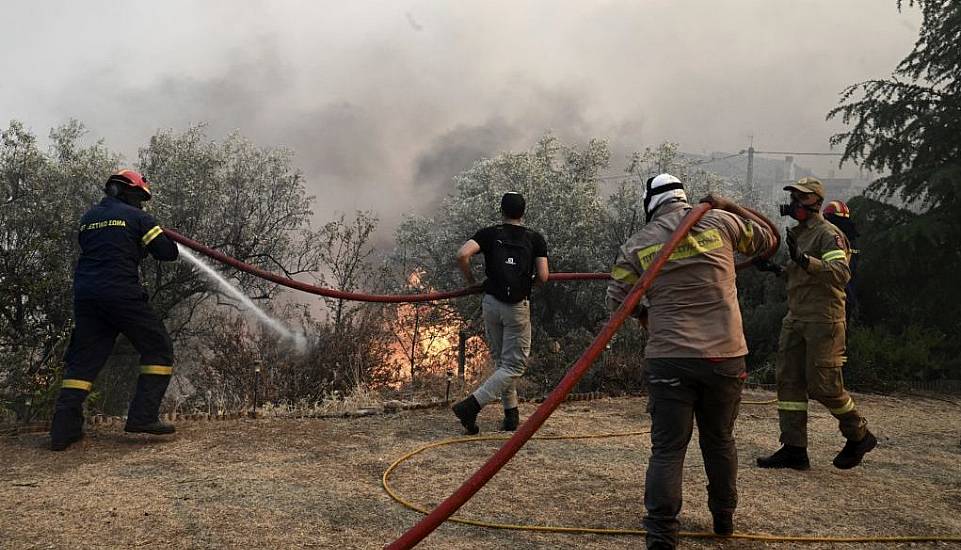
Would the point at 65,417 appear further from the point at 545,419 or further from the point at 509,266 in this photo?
the point at 545,419

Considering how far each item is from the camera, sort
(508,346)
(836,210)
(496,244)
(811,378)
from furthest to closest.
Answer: (836,210) < (508,346) < (496,244) < (811,378)

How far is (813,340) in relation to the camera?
482 centimetres

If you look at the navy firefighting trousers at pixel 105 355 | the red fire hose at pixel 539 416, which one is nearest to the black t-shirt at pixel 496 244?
the navy firefighting trousers at pixel 105 355

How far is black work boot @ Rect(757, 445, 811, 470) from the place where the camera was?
496 cm

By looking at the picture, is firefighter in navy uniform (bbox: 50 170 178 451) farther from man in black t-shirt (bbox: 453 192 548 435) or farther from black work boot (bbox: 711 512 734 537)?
black work boot (bbox: 711 512 734 537)

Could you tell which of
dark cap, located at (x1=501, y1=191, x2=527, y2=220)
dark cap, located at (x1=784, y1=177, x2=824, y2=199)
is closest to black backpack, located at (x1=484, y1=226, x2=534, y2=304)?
dark cap, located at (x1=501, y1=191, x2=527, y2=220)

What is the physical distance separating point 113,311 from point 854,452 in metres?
5.08

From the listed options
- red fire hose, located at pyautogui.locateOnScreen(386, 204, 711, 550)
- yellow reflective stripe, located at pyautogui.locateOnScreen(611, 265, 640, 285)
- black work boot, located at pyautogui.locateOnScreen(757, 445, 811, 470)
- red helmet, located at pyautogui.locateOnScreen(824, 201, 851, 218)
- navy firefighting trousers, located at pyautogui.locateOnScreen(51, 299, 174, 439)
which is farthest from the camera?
red helmet, located at pyautogui.locateOnScreen(824, 201, 851, 218)

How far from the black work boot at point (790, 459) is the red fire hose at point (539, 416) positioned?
7.95ft

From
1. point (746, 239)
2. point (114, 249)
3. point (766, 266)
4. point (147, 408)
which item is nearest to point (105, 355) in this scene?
point (147, 408)

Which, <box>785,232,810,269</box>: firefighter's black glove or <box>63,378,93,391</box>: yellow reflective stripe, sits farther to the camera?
<box>63,378,93,391</box>: yellow reflective stripe

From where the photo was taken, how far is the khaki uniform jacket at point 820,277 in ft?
15.4

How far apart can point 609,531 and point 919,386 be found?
26.3 feet

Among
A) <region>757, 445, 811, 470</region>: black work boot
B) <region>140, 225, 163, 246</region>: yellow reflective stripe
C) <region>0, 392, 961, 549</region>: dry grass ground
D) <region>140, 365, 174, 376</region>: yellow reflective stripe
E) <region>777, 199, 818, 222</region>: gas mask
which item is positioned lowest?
<region>0, 392, 961, 549</region>: dry grass ground
